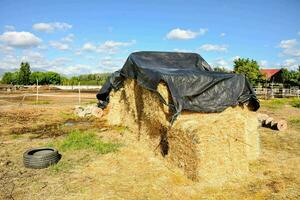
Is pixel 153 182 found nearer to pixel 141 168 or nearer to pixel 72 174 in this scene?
pixel 141 168

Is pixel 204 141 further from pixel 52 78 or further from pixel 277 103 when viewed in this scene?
pixel 52 78

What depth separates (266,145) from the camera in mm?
11172

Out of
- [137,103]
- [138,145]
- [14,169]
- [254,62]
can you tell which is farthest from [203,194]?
[254,62]

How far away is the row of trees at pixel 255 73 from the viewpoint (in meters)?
49.8

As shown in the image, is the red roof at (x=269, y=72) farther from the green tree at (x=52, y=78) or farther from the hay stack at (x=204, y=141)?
the green tree at (x=52, y=78)

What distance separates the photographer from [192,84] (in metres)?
9.83

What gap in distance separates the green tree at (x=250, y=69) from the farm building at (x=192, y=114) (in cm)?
4014

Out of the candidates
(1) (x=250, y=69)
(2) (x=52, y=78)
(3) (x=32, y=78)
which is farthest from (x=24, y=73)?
(1) (x=250, y=69)

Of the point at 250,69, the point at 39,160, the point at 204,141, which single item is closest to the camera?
the point at 204,141

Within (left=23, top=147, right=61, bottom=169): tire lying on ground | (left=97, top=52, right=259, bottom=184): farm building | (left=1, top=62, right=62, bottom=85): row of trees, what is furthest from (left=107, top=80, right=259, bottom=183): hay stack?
(left=1, top=62, right=62, bottom=85): row of trees

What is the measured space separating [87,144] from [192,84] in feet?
14.9

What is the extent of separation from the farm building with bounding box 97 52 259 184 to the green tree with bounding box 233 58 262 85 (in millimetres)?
40140

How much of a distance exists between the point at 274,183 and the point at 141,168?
362 centimetres

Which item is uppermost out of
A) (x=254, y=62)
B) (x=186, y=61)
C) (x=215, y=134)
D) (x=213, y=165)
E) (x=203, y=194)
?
(x=254, y=62)
